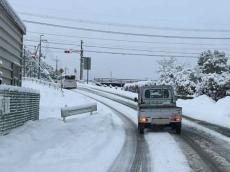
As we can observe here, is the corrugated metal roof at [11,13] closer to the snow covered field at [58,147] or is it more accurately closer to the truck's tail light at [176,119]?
the snow covered field at [58,147]

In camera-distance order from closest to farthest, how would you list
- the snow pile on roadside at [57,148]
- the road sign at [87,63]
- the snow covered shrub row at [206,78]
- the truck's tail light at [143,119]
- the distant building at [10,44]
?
the snow pile on roadside at [57,148], the distant building at [10,44], the truck's tail light at [143,119], the snow covered shrub row at [206,78], the road sign at [87,63]

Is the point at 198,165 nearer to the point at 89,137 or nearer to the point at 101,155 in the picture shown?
the point at 101,155

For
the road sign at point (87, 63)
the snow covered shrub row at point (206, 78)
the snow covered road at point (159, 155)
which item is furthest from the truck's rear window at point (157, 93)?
the road sign at point (87, 63)

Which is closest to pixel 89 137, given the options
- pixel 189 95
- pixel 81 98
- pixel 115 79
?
pixel 81 98

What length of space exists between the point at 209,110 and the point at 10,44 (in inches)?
728

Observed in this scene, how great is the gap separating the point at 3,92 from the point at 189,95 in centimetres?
3993

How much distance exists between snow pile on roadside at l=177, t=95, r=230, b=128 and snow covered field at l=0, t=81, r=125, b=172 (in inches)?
334

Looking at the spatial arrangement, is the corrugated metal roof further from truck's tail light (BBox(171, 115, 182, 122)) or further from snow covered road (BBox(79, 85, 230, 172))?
truck's tail light (BBox(171, 115, 182, 122))

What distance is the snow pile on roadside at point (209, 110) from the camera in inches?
1152

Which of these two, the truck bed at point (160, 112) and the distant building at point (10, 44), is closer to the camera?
the distant building at point (10, 44)

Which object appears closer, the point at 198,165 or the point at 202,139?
the point at 198,165

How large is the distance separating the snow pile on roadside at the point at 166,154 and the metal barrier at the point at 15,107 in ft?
15.3

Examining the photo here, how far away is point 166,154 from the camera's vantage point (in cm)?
1495

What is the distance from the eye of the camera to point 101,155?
14469 millimetres
